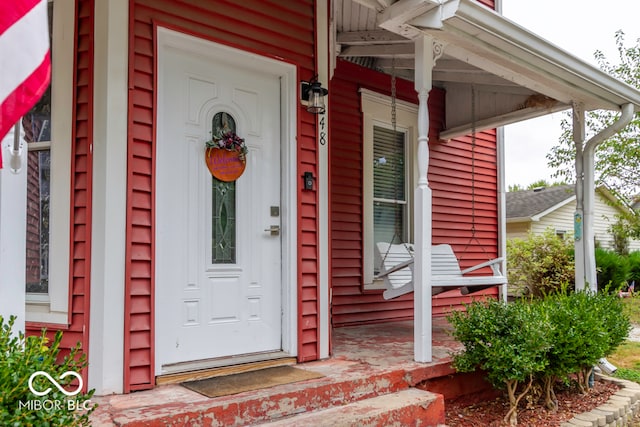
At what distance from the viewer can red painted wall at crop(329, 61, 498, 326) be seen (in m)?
5.30

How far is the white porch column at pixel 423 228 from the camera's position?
350 cm

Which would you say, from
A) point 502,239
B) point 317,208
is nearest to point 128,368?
point 317,208

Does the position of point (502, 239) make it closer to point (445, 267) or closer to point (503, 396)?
point (445, 267)

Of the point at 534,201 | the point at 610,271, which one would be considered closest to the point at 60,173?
the point at 610,271

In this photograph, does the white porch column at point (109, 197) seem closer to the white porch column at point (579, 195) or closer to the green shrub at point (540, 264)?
the white porch column at point (579, 195)

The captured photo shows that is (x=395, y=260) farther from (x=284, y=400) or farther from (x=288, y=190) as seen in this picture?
(x=284, y=400)

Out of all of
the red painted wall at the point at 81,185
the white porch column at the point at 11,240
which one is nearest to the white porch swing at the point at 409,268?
the red painted wall at the point at 81,185

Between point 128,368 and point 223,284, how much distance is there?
2.49ft

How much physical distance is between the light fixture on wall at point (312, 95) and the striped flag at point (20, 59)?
7.21ft

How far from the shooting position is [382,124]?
5.80 meters

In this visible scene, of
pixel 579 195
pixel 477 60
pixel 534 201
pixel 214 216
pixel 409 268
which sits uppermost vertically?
pixel 477 60

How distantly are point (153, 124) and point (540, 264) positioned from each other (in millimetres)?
7935

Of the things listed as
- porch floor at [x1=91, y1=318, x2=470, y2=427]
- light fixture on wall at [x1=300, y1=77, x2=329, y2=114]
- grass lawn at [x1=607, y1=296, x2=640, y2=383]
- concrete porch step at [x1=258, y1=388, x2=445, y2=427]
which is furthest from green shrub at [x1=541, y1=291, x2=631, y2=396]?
light fixture on wall at [x1=300, y1=77, x2=329, y2=114]

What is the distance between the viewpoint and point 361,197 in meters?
5.46
